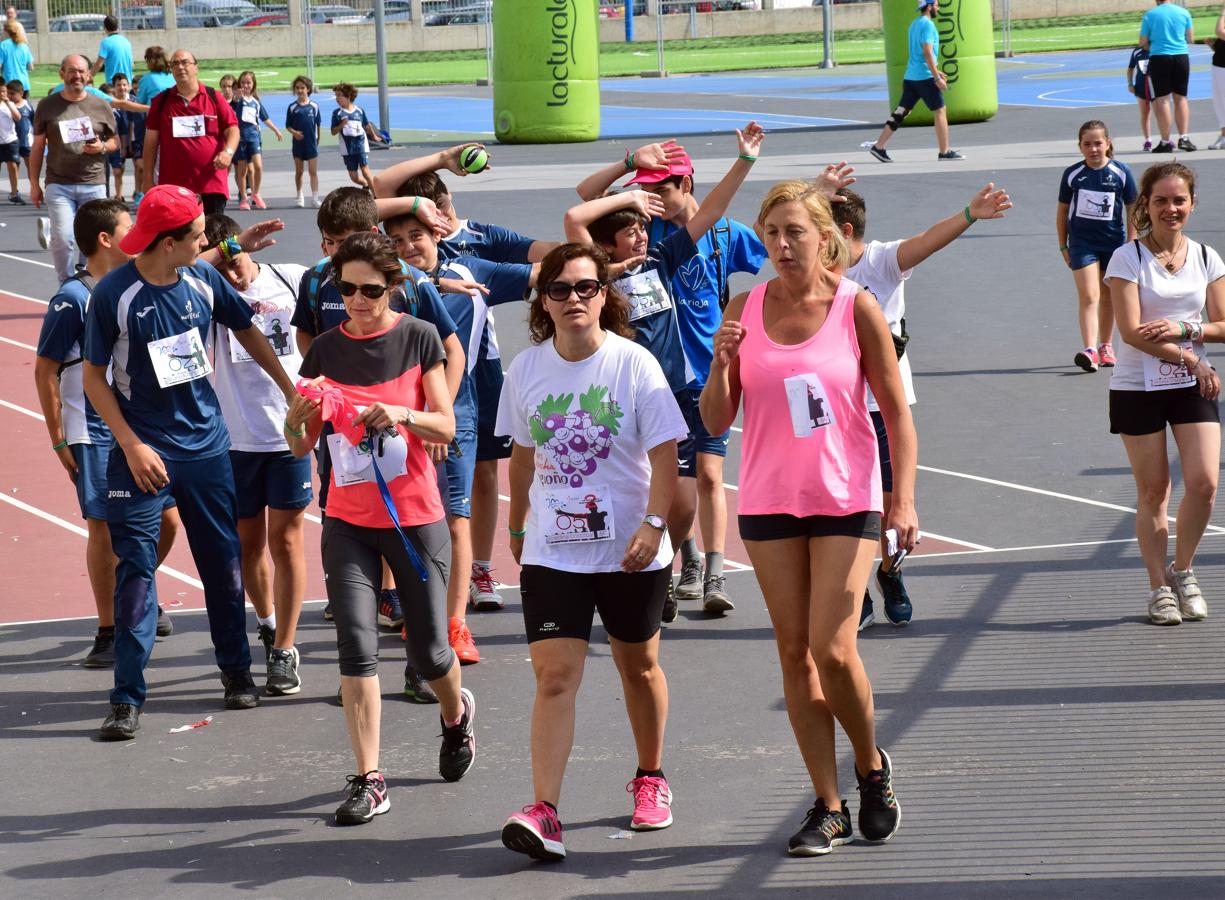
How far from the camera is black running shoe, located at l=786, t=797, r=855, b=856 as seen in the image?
16.7 ft

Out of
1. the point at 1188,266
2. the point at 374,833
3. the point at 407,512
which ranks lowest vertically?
the point at 374,833

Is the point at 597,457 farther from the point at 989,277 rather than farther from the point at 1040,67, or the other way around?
the point at 1040,67

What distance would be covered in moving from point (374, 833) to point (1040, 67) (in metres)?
39.4

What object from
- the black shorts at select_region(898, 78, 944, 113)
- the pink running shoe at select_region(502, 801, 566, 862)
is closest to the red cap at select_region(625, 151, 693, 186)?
the pink running shoe at select_region(502, 801, 566, 862)

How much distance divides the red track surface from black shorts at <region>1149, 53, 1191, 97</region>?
14.7 meters

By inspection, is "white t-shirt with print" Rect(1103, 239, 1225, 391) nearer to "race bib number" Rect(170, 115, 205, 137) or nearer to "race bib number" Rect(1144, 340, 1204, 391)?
"race bib number" Rect(1144, 340, 1204, 391)

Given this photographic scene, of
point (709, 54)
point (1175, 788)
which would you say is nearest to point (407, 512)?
point (1175, 788)

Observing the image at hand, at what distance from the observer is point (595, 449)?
17.4 feet

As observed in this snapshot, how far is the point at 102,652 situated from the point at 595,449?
3322mm

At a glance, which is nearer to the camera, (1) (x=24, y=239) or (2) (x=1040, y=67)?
(1) (x=24, y=239)

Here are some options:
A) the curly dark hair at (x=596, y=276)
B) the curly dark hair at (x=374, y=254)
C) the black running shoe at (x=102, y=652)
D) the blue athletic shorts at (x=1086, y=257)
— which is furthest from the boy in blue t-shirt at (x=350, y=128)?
the curly dark hair at (x=596, y=276)

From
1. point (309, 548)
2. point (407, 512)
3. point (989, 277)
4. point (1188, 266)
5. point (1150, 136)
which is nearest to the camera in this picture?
point (407, 512)

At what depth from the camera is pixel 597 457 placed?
17.4 feet

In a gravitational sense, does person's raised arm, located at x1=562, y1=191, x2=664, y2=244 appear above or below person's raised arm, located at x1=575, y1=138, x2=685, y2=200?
below
